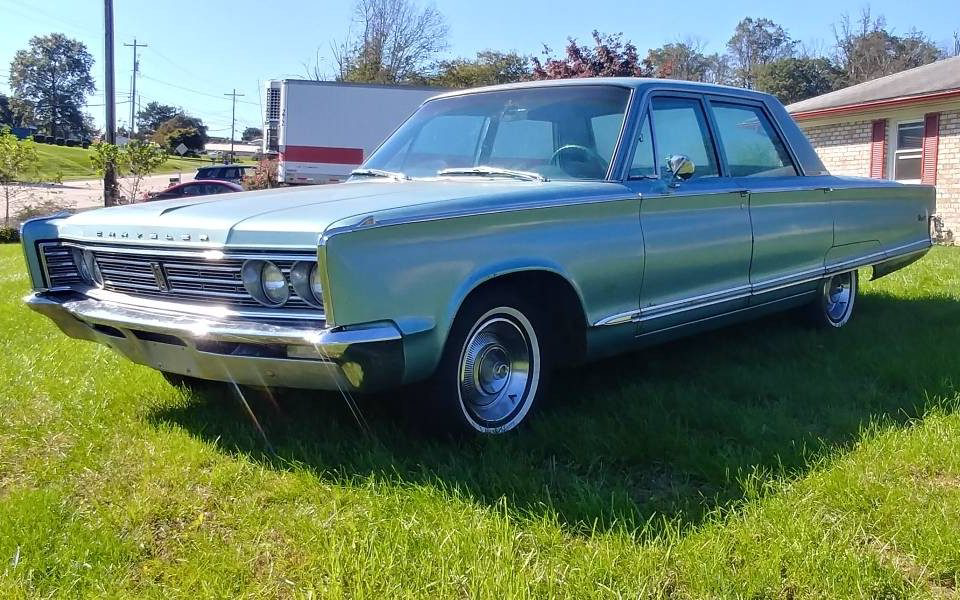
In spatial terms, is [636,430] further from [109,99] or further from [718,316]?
[109,99]

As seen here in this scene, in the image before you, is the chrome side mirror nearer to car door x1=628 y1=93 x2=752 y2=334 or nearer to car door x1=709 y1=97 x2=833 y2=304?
car door x1=628 y1=93 x2=752 y2=334

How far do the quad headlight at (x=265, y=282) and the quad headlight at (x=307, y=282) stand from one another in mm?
54

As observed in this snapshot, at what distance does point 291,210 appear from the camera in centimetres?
315

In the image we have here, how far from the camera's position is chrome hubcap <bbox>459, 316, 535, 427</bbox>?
3.37m

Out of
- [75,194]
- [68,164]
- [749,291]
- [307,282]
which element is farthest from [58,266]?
[68,164]

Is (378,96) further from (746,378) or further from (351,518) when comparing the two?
(351,518)

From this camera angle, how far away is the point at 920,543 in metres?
2.53

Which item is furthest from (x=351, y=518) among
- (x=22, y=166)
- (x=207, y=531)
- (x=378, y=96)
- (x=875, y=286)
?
(x=22, y=166)

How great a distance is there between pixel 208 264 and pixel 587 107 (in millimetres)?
2039

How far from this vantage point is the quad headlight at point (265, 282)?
298 centimetres

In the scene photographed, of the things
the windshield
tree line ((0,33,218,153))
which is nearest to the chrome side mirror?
the windshield

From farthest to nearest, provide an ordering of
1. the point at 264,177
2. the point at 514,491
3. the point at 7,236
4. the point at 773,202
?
the point at 264,177, the point at 7,236, the point at 773,202, the point at 514,491

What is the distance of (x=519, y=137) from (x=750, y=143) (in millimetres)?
1611

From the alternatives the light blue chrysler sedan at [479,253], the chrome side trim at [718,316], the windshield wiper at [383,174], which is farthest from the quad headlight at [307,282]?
the chrome side trim at [718,316]
